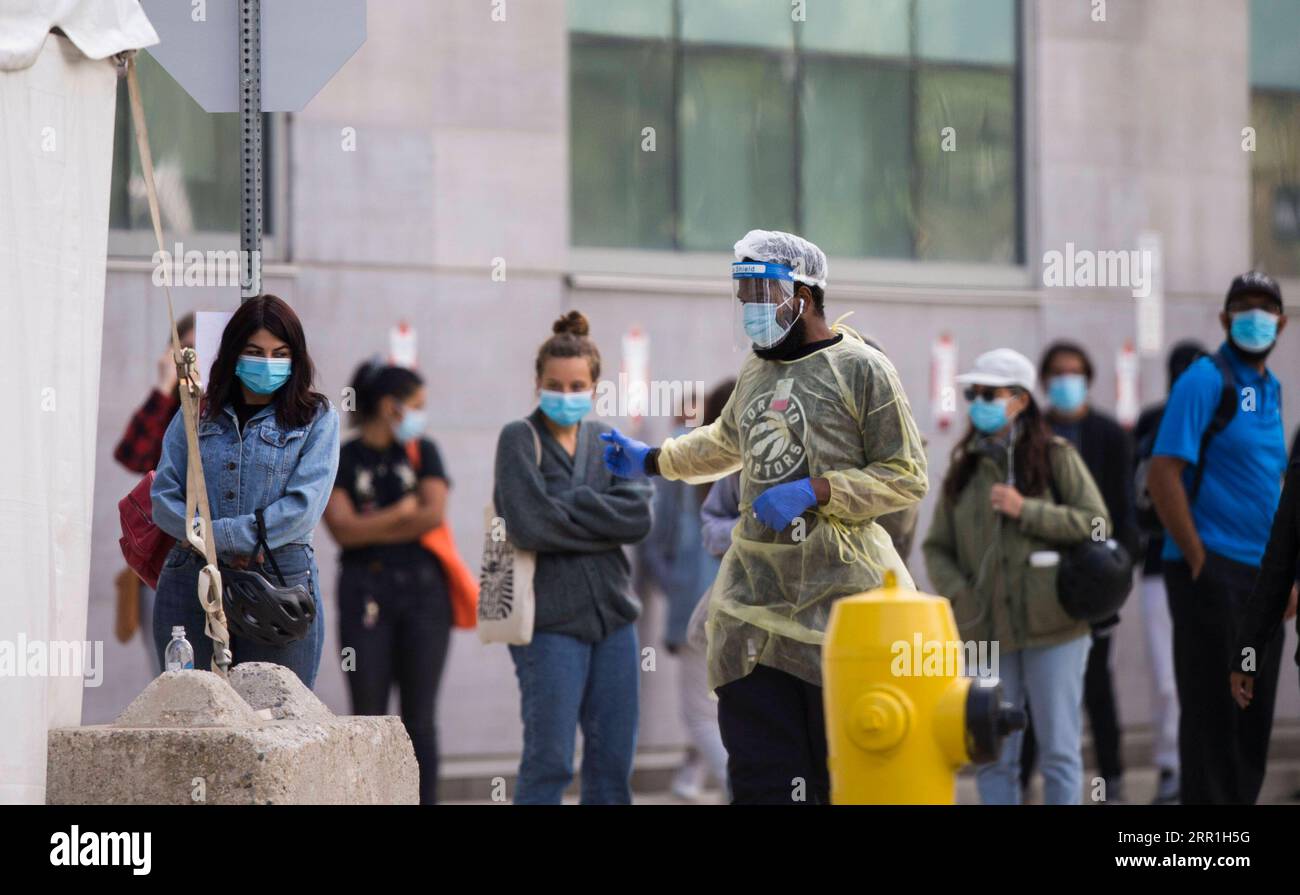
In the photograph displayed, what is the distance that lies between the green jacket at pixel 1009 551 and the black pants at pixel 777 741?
2.65 m

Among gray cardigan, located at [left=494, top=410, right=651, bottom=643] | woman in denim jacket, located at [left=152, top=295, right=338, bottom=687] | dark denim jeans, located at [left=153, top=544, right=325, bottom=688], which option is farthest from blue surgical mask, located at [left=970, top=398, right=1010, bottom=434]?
dark denim jeans, located at [left=153, top=544, right=325, bottom=688]

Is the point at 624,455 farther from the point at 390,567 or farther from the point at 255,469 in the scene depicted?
the point at 390,567

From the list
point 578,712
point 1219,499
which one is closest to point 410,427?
point 578,712

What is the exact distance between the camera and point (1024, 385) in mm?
8789

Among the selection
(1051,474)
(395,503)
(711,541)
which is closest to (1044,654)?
(1051,474)

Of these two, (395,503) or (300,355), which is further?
(395,503)

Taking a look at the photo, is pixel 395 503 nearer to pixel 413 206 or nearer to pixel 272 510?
pixel 413 206

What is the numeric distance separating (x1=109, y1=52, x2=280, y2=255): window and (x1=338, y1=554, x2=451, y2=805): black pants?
2934mm

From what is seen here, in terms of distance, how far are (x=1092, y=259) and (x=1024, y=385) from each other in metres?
5.24

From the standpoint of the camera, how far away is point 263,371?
630 centimetres

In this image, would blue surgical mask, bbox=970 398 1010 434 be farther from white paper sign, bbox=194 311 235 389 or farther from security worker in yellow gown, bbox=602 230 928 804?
white paper sign, bbox=194 311 235 389

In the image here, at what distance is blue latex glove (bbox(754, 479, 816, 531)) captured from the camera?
590cm
